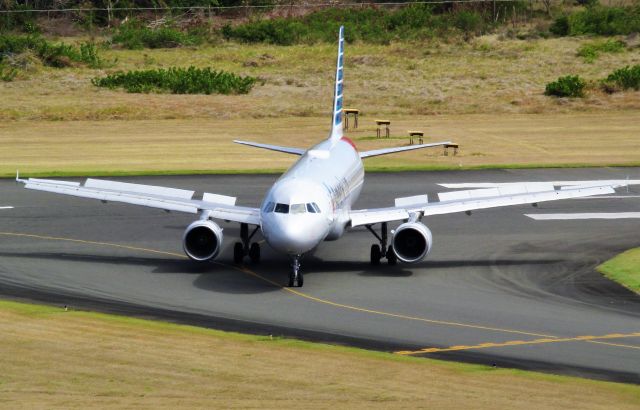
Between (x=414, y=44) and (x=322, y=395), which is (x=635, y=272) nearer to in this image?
(x=322, y=395)

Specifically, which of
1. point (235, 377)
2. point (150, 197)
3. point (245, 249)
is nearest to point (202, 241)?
point (245, 249)

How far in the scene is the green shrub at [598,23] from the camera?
125 meters

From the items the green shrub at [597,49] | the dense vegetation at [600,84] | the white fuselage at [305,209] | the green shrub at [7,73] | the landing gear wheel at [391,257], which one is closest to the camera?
the white fuselage at [305,209]

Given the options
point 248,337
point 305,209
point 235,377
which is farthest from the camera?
point 305,209

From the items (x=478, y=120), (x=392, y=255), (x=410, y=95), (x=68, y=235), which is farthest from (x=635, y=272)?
(x=410, y=95)

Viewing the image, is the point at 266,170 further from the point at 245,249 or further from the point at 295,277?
the point at 295,277

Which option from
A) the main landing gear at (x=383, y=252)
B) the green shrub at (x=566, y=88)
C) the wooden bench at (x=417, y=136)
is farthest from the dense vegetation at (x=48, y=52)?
the main landing gear at (x=383, y=252)

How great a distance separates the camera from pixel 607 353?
3503 cm

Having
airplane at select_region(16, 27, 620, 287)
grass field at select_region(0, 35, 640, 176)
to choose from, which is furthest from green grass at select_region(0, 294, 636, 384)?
grass field at select_region(0, 35, 640, 176)

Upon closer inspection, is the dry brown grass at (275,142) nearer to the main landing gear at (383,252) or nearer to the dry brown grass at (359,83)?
the dry brown grass at (359,83)

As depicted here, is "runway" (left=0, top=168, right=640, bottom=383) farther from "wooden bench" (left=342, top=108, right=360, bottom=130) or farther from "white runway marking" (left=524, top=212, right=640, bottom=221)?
"wooden bench" (left=342, top=108, right=360, bottom=130)

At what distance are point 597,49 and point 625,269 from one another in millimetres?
74981

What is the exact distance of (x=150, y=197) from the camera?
47625 millimetres

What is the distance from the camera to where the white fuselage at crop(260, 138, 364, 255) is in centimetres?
4131
